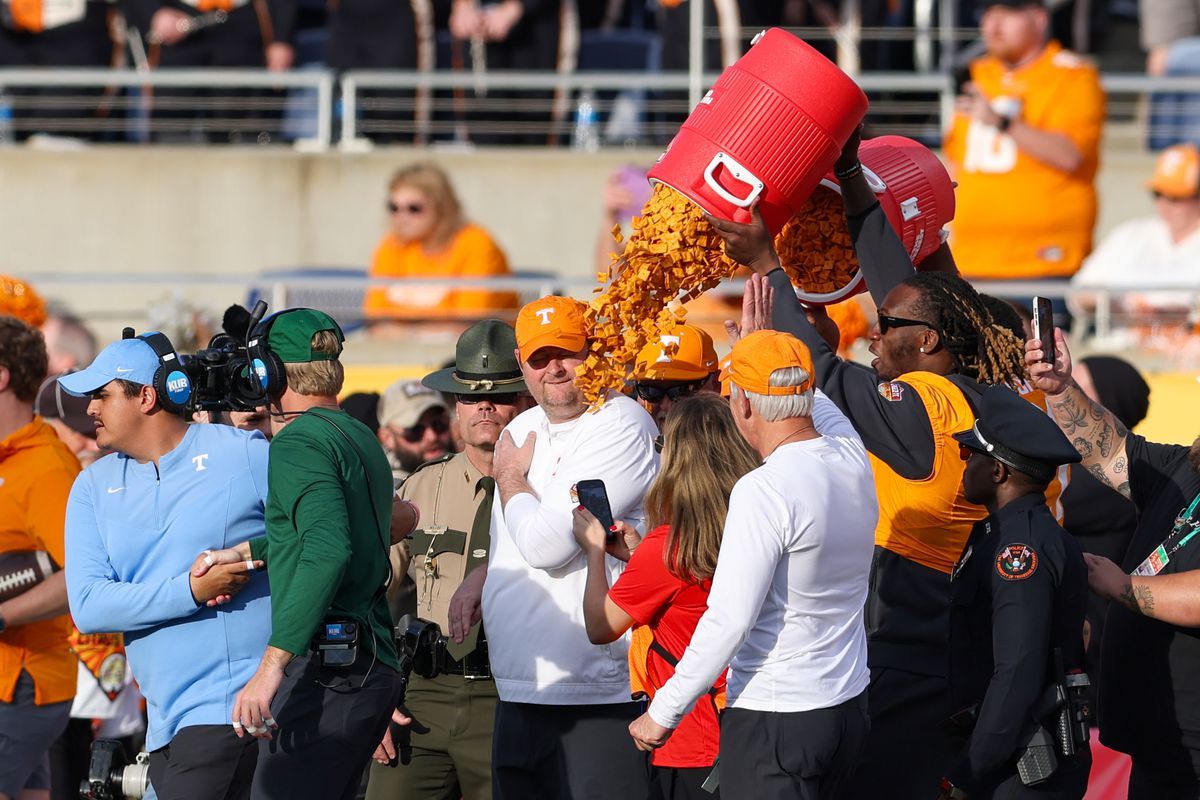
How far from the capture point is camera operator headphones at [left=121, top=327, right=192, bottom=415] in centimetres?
488

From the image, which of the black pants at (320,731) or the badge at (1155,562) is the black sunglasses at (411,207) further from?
the badge at (1155,562)

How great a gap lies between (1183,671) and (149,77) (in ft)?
29.9

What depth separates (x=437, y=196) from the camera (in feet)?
33.9

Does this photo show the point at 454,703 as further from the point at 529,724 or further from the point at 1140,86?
the point at 1140,86

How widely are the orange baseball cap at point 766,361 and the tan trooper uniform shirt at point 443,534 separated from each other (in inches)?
68.0

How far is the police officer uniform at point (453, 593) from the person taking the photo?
5.54 metres

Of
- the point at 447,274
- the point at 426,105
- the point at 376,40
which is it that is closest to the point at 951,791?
the point at 447,274

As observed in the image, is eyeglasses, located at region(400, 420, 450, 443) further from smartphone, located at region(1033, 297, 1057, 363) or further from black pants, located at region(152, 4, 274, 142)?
black pants, located at region(152, 4, 274, 142)

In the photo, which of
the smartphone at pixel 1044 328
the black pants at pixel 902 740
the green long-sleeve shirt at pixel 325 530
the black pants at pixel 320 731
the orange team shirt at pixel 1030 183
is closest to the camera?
the green long-sleeve shirt at pixel 325 530

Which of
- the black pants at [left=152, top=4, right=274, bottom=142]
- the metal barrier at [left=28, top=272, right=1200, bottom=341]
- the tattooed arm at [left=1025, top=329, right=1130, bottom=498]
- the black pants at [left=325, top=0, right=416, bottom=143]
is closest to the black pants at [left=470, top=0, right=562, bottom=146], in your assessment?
the black pants at [left=325, top=0, right=416, bottom=143]

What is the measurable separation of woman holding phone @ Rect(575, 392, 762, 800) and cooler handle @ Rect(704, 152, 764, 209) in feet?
1.80

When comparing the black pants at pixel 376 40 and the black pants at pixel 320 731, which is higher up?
the black pants at pixel 376 40

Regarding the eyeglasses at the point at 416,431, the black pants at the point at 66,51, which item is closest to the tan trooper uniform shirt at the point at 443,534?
the eyeglasses at the point at 416,431

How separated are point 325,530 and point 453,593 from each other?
1225 millimetres
